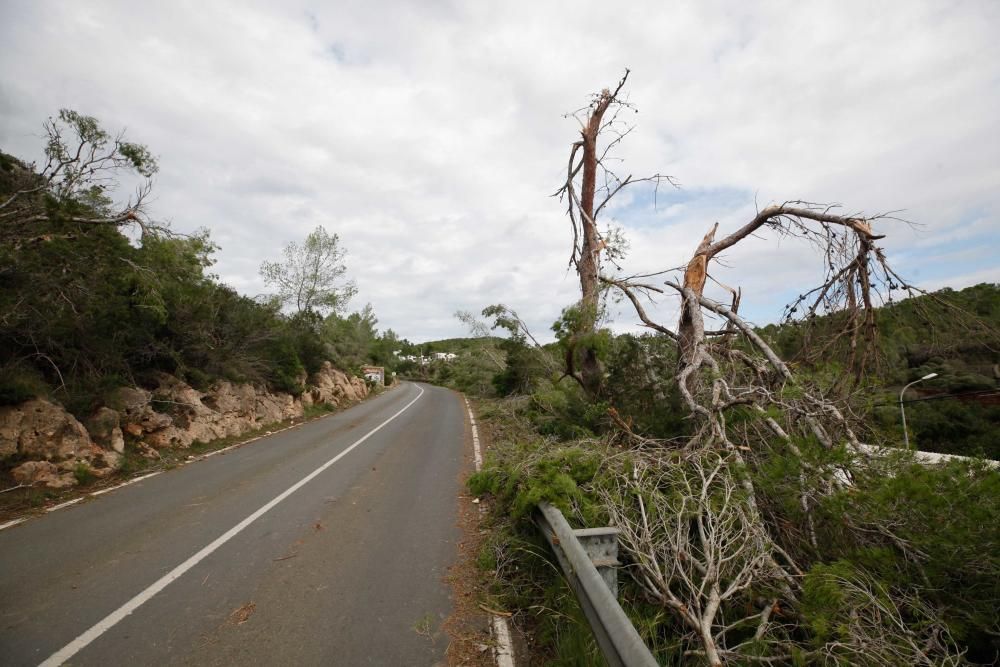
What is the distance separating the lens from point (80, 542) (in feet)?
17.2

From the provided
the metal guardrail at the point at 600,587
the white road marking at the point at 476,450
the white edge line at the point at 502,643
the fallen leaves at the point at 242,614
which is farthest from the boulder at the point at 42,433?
the metal guardrail at the point at 600,587

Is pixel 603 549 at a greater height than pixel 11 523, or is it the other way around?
pixel 603 549

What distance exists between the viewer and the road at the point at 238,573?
10.8 feet

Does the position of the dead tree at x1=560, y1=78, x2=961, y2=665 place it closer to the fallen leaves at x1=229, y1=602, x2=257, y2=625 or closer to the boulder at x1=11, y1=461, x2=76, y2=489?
the fallen leaves at x1=229, y1=602, x2=257, y2=625

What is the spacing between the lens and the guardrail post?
10.5 feet

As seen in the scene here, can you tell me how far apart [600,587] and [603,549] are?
90 cm

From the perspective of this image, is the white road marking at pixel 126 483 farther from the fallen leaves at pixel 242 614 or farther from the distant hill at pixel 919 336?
the distant hill at pixel 919 336

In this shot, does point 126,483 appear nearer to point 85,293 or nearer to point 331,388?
point 85,293

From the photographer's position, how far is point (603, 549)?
10.8ft

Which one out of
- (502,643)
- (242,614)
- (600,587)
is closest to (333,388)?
(242,614)

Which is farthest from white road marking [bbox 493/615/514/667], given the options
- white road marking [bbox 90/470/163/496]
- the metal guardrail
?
white road marking [bbox 90/470/163/496]

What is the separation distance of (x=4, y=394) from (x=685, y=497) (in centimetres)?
1128

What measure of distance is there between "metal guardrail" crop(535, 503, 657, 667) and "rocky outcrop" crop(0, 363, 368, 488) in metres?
9.04

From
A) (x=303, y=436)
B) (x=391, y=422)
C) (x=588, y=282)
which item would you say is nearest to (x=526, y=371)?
(x=391, y=422)
